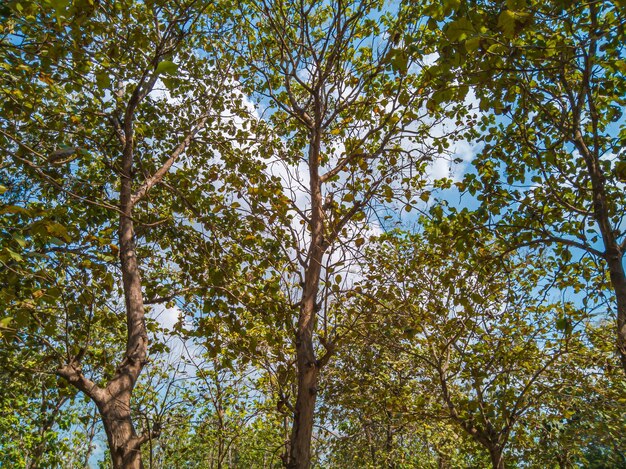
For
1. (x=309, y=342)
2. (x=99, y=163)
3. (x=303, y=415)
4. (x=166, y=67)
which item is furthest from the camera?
(x=99, y=163)

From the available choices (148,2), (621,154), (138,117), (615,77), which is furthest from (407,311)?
(138,117)

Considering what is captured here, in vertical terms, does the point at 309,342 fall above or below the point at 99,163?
below

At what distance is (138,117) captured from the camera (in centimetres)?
584

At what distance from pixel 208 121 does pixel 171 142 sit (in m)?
0.65

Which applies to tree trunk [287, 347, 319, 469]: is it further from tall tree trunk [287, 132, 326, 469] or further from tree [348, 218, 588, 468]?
tree [348, 218, 588, 468]

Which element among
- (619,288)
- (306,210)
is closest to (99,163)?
(306,210)

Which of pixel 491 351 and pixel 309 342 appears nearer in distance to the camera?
pixel 309 342

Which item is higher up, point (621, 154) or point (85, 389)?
point (621, 154)

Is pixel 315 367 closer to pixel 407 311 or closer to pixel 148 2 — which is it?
pixel 407 311

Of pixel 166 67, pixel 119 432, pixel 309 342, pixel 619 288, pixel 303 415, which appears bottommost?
pixel 119 432

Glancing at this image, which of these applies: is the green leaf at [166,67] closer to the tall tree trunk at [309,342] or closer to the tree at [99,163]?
the tree at [99,163]

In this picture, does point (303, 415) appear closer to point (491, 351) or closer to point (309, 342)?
point (309, 342)

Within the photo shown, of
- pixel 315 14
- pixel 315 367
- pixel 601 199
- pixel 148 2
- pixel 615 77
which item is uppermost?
pixel 315 14

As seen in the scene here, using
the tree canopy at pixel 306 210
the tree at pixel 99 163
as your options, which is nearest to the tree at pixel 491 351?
the tree canopy at pixel 306 210
